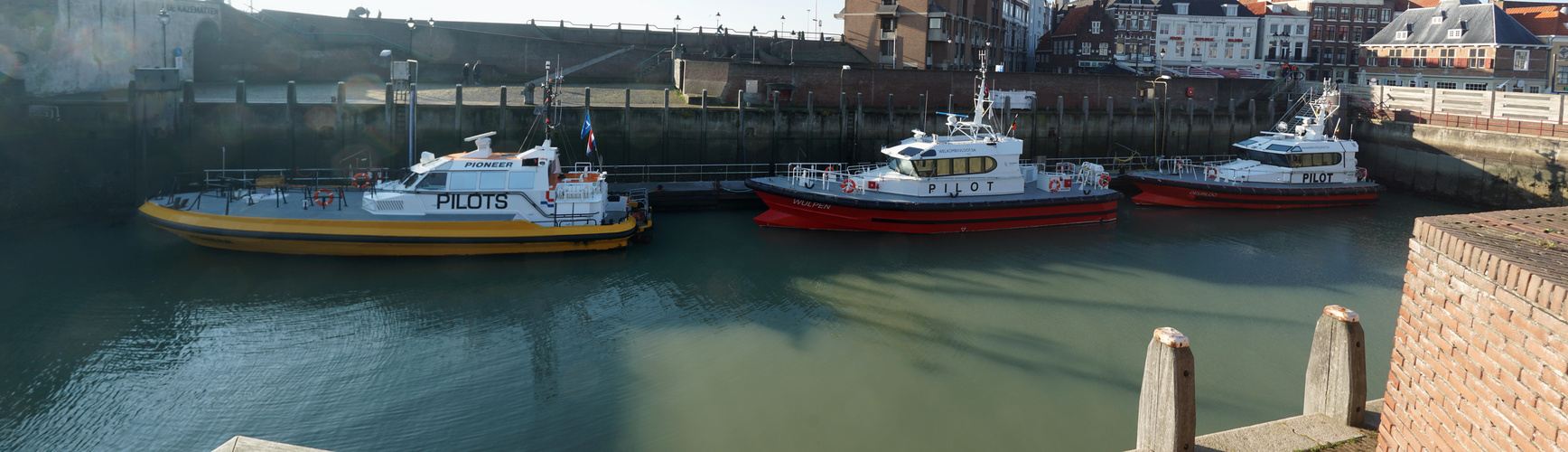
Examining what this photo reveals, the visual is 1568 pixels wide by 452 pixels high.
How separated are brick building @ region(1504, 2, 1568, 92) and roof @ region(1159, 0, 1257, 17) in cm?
1178


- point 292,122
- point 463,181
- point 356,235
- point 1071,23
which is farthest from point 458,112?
point 1071,23

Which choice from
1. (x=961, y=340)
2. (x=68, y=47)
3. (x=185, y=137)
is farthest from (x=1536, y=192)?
(x=68, y=47)

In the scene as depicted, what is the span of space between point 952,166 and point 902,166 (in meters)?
1.02

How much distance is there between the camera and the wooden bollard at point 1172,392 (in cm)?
525

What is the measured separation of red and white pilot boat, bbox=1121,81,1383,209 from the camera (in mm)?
21781

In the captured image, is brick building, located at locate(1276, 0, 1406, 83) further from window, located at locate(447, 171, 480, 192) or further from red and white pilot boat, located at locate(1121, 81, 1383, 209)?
window, located at locate(447, 171, 480, 192)

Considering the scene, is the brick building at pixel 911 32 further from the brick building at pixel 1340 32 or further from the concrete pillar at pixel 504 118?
the brick building at pixel 1340 32

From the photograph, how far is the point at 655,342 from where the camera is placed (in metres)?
11.4

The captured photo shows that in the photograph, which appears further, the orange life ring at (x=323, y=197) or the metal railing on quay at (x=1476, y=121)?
the metal railing on quay at (x=1476, y=121)

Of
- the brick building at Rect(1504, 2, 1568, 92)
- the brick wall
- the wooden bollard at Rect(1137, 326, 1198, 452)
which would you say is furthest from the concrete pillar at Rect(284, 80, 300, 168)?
the brick building at Rect(1504, 2, 1568, 92)

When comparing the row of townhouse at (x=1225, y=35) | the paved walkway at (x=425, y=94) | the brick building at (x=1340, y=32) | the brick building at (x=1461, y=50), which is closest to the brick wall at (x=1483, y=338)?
the paved walkway at (x=425, y=94)

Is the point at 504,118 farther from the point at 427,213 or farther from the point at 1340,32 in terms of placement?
the point at 1340,32

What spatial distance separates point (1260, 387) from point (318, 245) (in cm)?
1353

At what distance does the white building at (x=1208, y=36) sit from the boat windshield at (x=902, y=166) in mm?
36604
